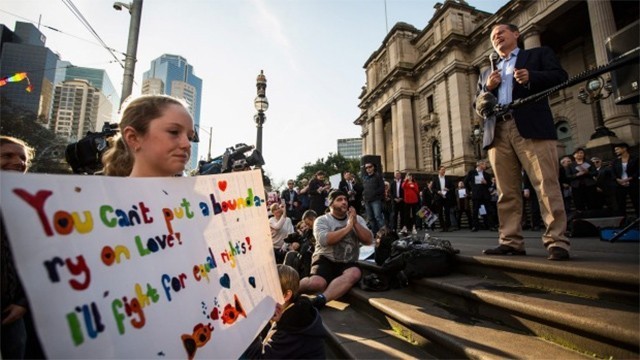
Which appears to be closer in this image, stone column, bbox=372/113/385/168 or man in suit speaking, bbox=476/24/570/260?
man in suit speaking, bbox=476/24/570/260

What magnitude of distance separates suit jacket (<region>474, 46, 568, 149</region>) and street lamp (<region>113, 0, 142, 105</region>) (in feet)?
22.4

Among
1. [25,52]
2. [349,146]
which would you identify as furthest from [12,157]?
[349,146]

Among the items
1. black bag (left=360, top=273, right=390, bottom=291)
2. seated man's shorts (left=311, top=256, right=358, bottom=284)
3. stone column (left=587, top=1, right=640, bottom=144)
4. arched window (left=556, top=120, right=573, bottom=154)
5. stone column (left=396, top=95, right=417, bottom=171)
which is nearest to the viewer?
black bag (left=360, top=273, right=390, bottom=291)

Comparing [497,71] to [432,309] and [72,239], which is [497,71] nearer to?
[432,309]

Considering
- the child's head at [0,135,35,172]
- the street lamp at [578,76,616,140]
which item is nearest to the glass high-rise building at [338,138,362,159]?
the street lamp at [578,76,616,140]

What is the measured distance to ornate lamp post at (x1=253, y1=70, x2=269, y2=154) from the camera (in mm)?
9189

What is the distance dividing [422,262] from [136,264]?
3285 millimetres

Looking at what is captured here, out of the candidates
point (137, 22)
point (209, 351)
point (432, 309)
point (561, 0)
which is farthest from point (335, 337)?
point (561, 0)

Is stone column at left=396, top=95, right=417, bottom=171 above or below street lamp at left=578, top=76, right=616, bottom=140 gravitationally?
above

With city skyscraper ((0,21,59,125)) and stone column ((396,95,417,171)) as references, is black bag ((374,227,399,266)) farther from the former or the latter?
stone column ((396,95,417,171))

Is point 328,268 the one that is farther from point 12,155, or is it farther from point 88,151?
point 12,155

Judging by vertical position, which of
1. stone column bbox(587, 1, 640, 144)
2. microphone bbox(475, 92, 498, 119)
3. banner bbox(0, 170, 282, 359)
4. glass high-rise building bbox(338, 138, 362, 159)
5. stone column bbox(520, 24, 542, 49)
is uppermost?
glass high-rise building bbox(338, 138, 362, 159)

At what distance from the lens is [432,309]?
119 inches

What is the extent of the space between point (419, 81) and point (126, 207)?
3275 cm
